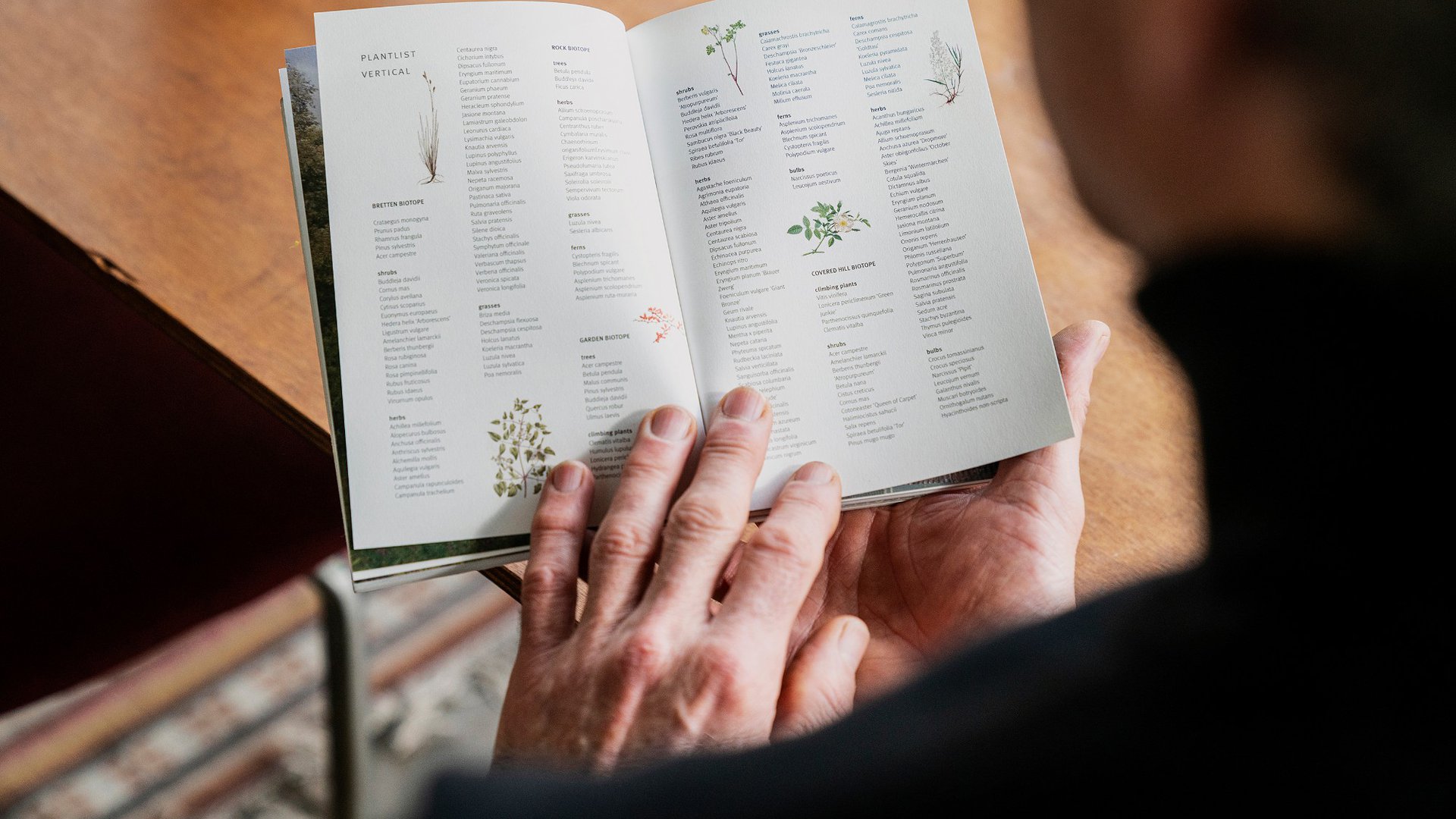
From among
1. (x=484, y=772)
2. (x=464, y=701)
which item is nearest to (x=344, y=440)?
(x=484, y=772)

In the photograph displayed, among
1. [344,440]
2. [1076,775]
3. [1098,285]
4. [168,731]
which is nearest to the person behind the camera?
[1076,775]

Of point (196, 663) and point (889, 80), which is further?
point (196, 663)

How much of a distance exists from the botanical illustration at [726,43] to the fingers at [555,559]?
304mm

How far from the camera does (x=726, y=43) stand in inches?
24.8

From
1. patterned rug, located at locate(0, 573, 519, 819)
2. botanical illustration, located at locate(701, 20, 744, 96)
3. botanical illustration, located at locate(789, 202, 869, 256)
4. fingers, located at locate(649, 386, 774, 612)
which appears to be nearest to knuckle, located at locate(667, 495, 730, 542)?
fingers, located at locate(649, 386, 774, 612)

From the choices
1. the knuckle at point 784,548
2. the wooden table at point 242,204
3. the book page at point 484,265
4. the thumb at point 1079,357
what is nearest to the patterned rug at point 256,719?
the wooden table at point 242,204

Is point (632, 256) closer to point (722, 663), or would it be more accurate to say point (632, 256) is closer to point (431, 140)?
point (431, 140)

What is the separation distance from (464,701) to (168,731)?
1.31 ft

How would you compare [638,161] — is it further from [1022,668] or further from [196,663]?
[196,663]

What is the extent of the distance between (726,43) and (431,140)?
0.72 feet

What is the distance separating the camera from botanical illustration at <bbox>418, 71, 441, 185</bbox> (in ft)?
1.99

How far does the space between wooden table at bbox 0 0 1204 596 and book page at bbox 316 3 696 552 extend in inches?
3.3

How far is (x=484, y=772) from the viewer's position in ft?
0.97

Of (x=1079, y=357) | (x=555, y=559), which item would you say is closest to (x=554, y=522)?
(x=555, y=559)
